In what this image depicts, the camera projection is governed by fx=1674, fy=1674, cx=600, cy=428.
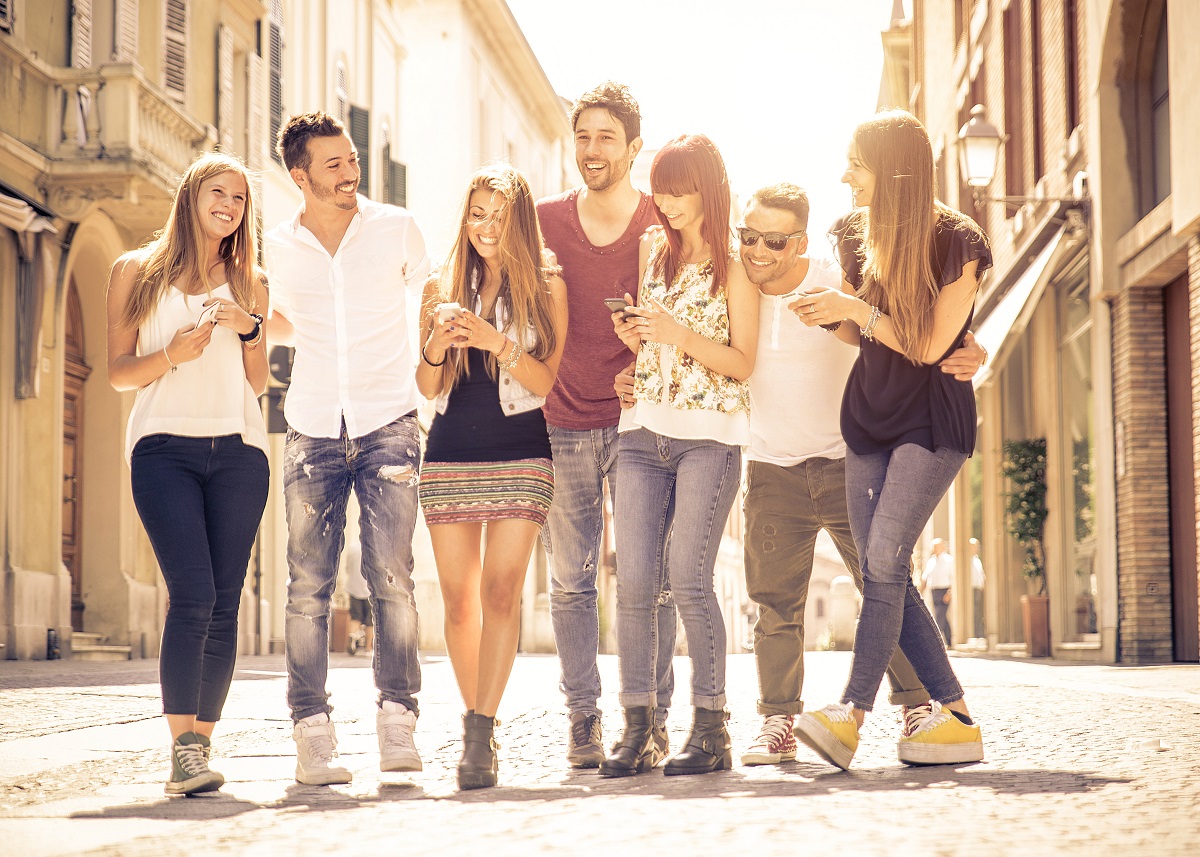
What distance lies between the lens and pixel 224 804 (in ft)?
14.6

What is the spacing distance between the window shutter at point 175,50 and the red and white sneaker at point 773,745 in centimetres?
1523

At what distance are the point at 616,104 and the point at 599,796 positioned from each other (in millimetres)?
2398

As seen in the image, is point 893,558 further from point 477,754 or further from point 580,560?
point 477,754

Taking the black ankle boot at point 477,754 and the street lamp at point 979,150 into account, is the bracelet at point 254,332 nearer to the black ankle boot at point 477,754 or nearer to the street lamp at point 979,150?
the black ankle boot at point 477,754

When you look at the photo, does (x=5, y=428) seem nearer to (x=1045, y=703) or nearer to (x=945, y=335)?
(x=1045, y=703)

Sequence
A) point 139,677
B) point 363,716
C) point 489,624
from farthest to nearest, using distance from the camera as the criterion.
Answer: point 139,677 < point 363,716 < point 489,624

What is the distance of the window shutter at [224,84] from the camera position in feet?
67.6

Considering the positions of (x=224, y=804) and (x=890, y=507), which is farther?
(x=890, y=507)

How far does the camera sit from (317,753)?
195 inches

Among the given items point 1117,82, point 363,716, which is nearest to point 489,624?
point 363,716

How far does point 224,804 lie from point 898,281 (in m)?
2.46

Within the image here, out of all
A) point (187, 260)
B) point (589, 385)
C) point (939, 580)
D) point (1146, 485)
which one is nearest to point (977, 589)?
point (939, 580)

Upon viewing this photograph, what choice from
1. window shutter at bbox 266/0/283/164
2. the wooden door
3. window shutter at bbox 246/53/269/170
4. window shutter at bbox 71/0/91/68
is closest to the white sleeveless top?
the wooden door

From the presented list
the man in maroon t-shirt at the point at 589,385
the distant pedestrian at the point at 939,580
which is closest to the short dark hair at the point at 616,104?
the man in maroon t-shirt at the point at 589,385
